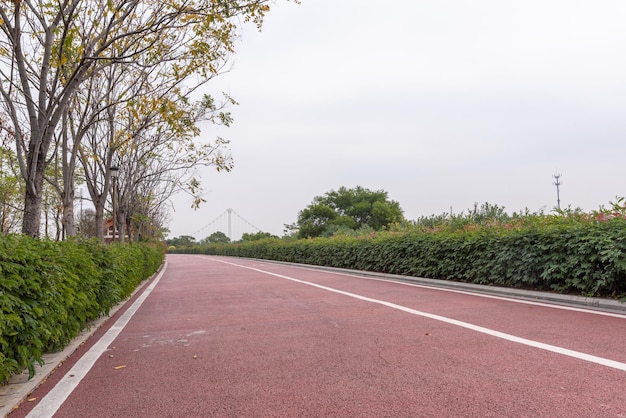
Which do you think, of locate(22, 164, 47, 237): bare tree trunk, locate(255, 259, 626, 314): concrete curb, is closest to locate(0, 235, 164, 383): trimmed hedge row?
locate(22, 164, 47, 237): bare tree trunk

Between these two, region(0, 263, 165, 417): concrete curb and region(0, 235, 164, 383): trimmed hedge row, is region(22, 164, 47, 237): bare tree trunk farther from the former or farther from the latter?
region(0, 263, 165, 417): concrete curb

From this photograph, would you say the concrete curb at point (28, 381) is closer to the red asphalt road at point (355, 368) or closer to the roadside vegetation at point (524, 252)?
the red asphalt road at point (355, 368)

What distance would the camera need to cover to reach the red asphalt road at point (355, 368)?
3.61m

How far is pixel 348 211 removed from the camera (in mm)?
76750

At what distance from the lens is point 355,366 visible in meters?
4.68

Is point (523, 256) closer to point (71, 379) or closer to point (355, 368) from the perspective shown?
point (355, 368)

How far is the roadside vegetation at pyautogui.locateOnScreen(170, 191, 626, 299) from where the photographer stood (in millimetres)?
8312

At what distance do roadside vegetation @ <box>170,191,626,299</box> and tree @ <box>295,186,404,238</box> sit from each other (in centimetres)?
4943

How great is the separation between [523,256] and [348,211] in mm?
66648

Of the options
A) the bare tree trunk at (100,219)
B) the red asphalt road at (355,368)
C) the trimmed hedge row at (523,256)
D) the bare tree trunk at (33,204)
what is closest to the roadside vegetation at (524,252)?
the trimmed hedge row at (523,256)

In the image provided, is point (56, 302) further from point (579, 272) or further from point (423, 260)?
point (423, 260)

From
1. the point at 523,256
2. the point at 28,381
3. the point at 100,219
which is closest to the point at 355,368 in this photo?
the point at 28,381

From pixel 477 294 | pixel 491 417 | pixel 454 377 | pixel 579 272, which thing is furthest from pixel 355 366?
pixel 477 294

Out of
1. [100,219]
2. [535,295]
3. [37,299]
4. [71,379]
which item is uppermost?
[100,219]
